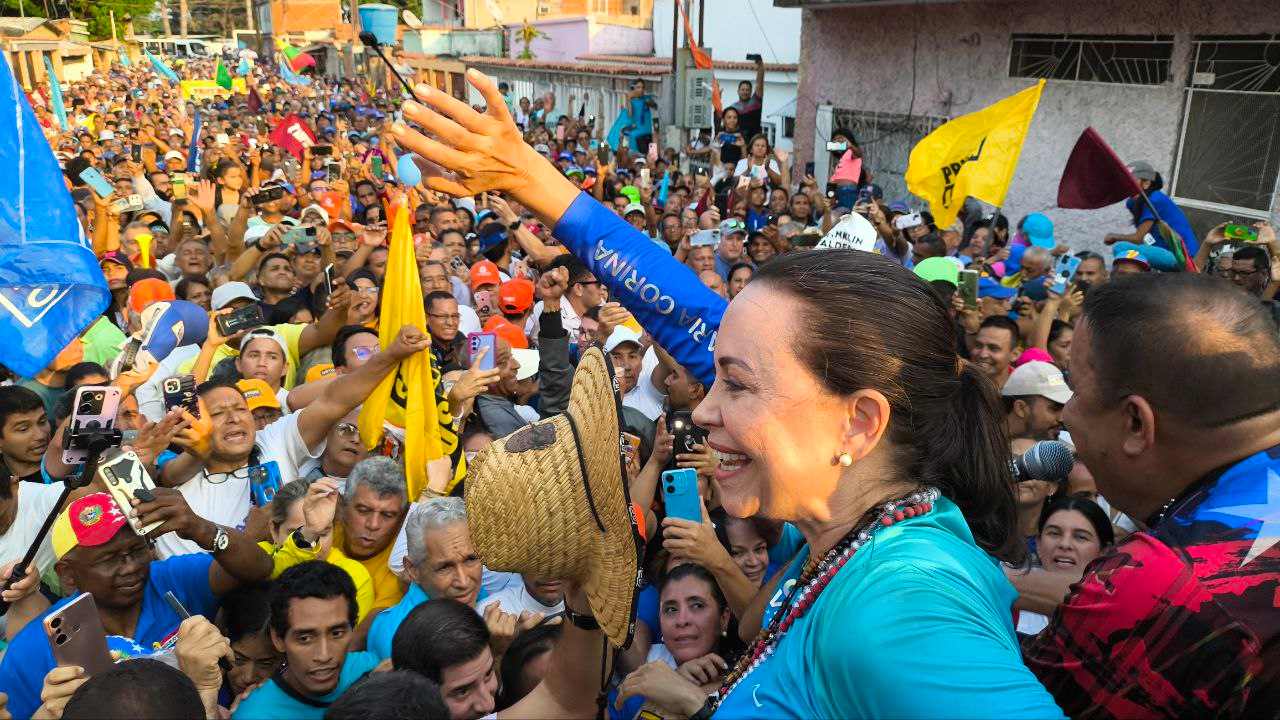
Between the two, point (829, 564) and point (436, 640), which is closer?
point (829, 564)

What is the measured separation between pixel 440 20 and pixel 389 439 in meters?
53.9

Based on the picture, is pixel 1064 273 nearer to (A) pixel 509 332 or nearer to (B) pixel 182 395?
(A) pixel 509 332

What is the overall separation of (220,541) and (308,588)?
51cm

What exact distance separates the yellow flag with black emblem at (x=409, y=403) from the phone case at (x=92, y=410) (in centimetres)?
118

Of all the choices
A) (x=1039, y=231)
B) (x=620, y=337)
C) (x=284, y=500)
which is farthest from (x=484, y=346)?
(x=1039, y=231)

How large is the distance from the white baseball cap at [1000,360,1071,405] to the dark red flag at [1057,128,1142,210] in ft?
3.45

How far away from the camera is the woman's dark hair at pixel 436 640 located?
9.30 ft

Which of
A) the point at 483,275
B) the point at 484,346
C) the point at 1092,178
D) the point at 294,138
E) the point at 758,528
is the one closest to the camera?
the point at 758,528

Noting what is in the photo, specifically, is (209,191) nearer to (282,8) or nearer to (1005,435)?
(1005,435)

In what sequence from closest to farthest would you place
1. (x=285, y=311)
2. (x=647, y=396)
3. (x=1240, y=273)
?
(x=647, y=396) → (x=1240, y=273) → (x=285, y=311)

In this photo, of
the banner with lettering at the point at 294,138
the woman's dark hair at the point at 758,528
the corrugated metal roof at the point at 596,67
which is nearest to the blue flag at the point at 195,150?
the banner with lettering at the point at 294,138

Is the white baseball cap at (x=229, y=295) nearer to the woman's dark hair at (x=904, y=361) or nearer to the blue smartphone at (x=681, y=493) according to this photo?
the blue smartphone at (x=681, y=493)

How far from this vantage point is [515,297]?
7.02 meters

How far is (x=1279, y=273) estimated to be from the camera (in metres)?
6.44
